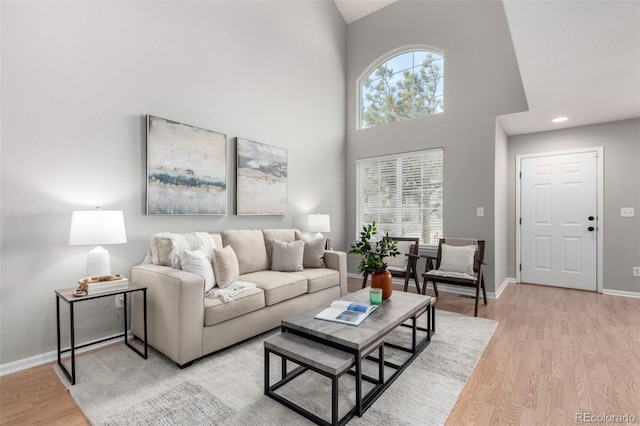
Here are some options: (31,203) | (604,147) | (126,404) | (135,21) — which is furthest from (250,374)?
(604,147)

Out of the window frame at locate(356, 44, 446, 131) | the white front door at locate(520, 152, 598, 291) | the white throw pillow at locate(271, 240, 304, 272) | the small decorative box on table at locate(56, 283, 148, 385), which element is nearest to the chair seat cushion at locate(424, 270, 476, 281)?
the white throw pillow at locate(271, 240, 304, 272)

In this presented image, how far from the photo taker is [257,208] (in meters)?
3.85

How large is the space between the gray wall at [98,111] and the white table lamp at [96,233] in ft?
0.85

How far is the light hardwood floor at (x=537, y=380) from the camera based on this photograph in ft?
5.48

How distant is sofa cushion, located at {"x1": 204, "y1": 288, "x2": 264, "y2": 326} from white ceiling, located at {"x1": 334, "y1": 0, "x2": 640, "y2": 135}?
2.71m

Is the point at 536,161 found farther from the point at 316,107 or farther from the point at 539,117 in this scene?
A: the point at 316,107

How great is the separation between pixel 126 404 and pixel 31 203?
1.60 meters

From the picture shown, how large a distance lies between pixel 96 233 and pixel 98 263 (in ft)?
1.01

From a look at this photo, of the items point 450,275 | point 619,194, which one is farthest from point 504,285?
point 619,194

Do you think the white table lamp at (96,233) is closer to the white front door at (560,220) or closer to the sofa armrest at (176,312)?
the sofa armrest at (176,312)

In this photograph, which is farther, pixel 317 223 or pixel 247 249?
pixel 317 223

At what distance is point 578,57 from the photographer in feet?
7.95

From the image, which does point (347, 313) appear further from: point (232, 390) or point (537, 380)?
point (537, 380)

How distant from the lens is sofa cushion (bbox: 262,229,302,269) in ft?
11.7
